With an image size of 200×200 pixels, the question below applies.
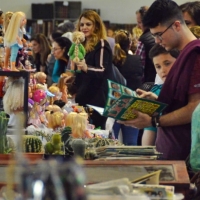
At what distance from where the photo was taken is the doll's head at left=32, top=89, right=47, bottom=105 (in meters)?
3.50

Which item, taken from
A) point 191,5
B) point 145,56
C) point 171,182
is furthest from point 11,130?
point 145,56

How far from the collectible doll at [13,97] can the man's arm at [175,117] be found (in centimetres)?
67

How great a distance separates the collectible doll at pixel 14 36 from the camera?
10.6 feet

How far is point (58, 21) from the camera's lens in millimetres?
11555

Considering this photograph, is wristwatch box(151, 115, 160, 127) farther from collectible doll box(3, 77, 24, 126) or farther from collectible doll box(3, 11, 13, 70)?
collectible doll box(3, 11, 13, 70)

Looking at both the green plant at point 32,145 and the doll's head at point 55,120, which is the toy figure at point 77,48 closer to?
the doll's head at point 55,120

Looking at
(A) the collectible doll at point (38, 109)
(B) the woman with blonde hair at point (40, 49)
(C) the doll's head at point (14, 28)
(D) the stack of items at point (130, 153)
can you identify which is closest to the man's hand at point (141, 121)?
(D) the stack of items at point (130, 153)

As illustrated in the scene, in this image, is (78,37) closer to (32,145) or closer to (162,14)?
(162,14)

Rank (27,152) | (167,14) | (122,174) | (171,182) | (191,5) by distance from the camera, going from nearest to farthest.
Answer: (171,182), (122,174), (27,152), (167,14), (191,5)

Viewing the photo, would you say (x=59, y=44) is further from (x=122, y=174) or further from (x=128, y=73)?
(x=122, y=174)

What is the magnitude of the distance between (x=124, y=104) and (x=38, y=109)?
1044mm

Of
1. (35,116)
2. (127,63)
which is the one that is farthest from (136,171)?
(127,63)

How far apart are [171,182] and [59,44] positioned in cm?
419

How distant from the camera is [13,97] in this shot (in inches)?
121
